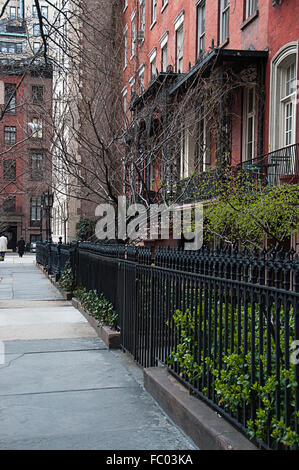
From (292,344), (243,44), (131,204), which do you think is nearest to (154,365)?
(292,344)

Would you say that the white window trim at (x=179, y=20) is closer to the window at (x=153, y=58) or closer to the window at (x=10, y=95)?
the window at (x=153, y=58)

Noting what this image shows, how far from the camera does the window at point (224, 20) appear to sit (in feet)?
56.6

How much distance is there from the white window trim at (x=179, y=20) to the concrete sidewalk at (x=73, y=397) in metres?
16.6

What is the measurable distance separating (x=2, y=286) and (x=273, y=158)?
937cm

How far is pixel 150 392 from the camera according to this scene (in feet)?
17.1

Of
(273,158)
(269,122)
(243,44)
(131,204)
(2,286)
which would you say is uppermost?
(243,44)

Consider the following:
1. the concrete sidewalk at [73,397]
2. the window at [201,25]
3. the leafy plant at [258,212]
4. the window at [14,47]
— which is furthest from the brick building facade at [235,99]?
the concrete sidewalk at [73,397]

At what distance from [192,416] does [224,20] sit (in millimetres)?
16303

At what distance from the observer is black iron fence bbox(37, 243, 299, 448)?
120 inches

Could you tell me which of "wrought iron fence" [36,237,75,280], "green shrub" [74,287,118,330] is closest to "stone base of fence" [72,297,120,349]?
"green shrub" [74,287,118,330]

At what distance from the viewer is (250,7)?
1577 cm

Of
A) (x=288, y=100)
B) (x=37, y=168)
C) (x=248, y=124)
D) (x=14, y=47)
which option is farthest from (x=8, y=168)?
(x=288, y=100)

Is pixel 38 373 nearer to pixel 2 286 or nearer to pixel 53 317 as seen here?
pixel 53 317

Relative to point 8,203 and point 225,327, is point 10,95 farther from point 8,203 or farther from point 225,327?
point 8,203
